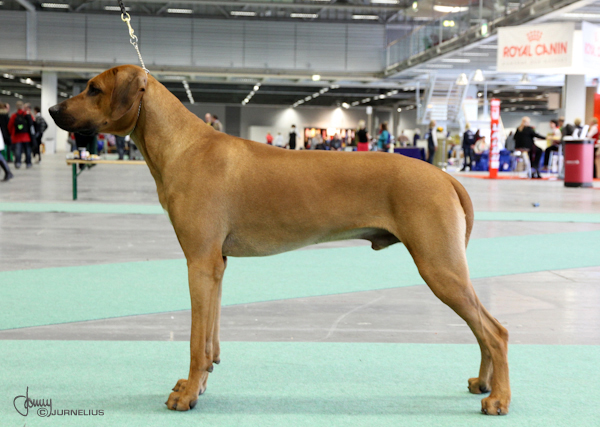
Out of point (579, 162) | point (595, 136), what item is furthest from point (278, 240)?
point (595, 136)

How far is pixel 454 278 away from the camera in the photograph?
8.98 feet

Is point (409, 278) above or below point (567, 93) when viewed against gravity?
below

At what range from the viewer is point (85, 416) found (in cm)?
274

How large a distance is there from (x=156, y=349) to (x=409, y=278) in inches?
115

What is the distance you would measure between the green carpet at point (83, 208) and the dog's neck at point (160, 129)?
802 cm

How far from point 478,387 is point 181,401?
142 centimetres

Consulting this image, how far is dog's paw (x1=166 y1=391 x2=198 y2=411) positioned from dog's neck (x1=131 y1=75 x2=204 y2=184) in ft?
3.24

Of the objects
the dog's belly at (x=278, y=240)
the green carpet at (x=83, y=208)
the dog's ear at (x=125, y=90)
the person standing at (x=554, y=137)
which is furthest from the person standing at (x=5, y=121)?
the dog's belly at (x=278, y=240)

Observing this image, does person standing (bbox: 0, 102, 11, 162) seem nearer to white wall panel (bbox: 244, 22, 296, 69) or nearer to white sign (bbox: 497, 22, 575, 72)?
white sign (bbox: 497, 22, 575, 72)

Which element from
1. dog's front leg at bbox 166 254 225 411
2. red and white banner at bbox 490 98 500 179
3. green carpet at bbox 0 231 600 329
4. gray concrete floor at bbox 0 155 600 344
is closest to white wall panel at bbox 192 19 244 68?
red and white banner at bbox 490 98 500 179

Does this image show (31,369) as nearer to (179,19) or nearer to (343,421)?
(343,421)

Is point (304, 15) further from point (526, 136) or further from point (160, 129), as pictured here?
point (160, 129)

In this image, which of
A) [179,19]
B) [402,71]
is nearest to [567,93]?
[402,71]

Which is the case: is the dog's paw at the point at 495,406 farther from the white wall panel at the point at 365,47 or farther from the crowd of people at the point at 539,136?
the white wall panel at the point at 365,47
